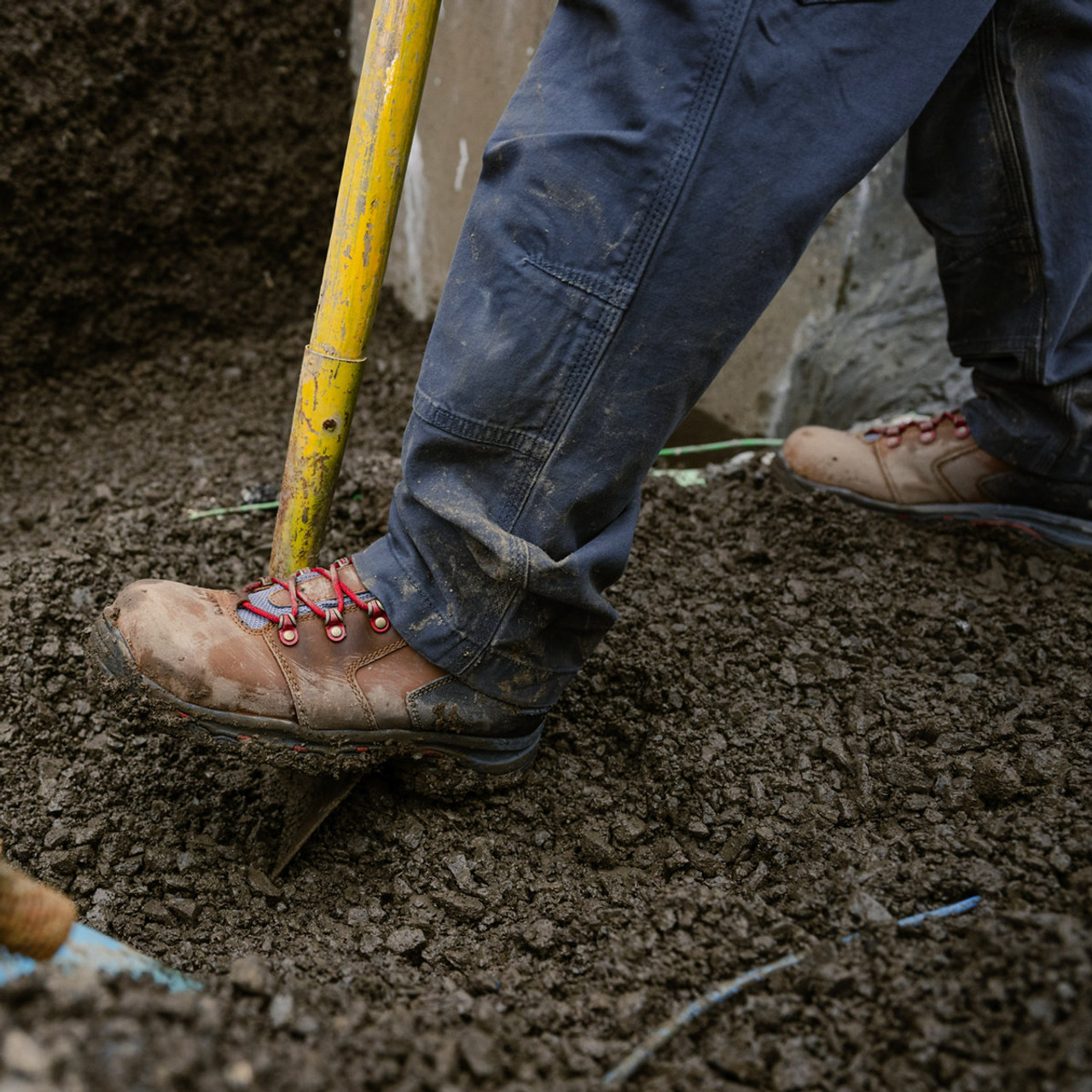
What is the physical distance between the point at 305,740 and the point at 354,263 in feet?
2.37

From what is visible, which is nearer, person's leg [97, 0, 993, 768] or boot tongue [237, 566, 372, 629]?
person's leg [97, 0, 993, 768]

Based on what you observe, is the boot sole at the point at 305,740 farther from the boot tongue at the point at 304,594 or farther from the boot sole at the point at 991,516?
the boot sole at the point at 991,516

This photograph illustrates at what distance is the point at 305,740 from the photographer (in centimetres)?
137

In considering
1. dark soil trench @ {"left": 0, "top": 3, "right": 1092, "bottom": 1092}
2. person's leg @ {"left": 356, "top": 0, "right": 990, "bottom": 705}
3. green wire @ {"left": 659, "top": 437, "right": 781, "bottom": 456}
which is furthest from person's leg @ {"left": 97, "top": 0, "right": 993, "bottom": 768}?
green wire @ {"left": 659, "top": 437, "right": 781, "bottom": 456}

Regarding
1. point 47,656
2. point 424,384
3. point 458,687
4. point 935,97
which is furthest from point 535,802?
point 935,97

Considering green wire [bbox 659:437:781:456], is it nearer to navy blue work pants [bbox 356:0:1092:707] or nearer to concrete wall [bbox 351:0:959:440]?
concrete wall [bbox 351:0:959:440]

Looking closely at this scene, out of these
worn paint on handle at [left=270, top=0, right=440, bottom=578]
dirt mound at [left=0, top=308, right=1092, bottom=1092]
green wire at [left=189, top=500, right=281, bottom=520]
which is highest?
worn paint on handle at [left=270, top=0, right=440, bottom=578]

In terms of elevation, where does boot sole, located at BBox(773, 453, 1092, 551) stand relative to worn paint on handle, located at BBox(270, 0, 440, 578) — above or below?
below

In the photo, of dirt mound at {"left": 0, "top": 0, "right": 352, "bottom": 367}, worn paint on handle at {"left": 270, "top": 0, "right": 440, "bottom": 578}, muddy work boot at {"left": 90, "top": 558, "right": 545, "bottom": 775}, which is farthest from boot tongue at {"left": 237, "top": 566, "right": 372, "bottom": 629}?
dirt mound at {"left": 0, "top": 0, "right": 352, "bottom": 367}

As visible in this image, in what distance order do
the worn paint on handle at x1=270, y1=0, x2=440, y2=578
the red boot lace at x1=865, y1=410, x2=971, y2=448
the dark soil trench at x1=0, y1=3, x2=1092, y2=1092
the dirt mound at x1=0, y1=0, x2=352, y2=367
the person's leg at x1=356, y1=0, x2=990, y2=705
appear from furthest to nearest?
the dirt mound at x1=0, y1=0, x2=352, y2=367, the red boot lace at x1=865, y1=410, x2=971, y2=448, the worn paint on handle at x1=270, y1=0, x2=440, y2=578, the person's leg at x1=356, y1=0, x2=990, y2=705, the dark soil trench at x1=0, y1=3, x2=1092, y2=1092

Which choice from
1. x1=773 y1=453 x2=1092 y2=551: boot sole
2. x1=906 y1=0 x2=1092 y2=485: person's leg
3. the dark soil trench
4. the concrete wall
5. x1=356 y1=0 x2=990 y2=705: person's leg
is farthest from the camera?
the concrete wall

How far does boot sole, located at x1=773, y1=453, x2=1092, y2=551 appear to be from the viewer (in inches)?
77.2

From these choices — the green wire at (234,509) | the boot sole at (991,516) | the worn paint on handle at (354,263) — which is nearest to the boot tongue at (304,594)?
the worn paint on handle at (354,263)

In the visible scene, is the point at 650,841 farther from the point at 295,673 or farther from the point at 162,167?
the point at 162,167
